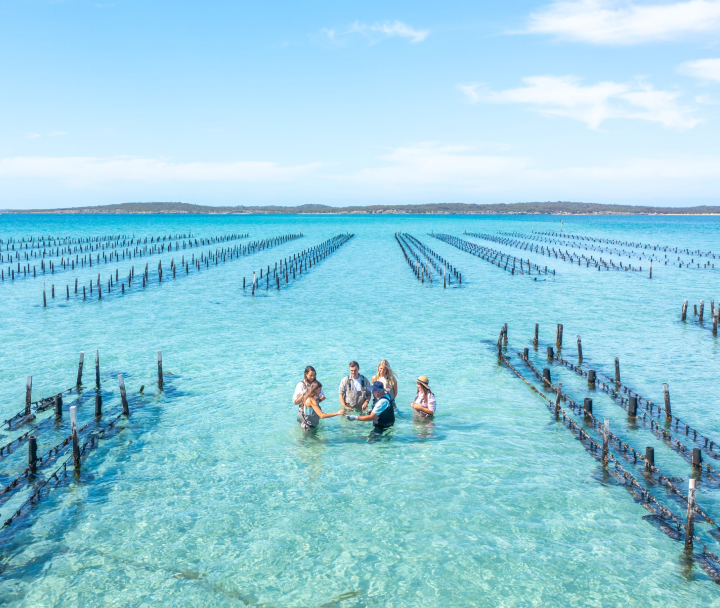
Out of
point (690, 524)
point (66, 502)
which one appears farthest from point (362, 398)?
point (690, 524)

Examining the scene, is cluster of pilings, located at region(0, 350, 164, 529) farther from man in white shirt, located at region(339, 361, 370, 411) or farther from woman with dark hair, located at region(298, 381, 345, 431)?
man in white shirt, located at region(339, 361, 370, 411)

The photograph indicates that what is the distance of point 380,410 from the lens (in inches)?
587

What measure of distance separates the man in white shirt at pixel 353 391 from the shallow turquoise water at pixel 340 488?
0.76 meters

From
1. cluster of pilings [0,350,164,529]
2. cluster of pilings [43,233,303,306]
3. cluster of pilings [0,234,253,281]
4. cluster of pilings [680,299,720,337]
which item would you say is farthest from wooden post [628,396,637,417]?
cluster of pilings [0,234,253,281]

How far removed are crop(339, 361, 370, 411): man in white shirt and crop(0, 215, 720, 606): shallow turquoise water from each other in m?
0.76

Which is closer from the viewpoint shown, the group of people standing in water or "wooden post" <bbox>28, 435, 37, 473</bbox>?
"wooden post" <bbox>28, 435, 37, 473</bbox>

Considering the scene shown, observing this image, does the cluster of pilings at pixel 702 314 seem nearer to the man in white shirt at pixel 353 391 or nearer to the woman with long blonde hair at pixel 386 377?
the woman with long blonde hair at pixel 386 377

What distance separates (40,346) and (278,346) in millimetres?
11401

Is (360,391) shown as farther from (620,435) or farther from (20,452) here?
(20,452)

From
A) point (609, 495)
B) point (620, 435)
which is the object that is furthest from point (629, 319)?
point (609, 495)

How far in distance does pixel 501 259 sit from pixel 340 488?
60024mm

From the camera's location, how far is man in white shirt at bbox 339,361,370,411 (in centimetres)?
1590

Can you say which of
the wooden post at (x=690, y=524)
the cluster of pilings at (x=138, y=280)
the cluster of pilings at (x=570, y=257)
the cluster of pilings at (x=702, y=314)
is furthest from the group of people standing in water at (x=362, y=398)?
the cluster of pilings at (x=570, y=257)

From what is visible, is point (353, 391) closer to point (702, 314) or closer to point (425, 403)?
point (425, 403)
